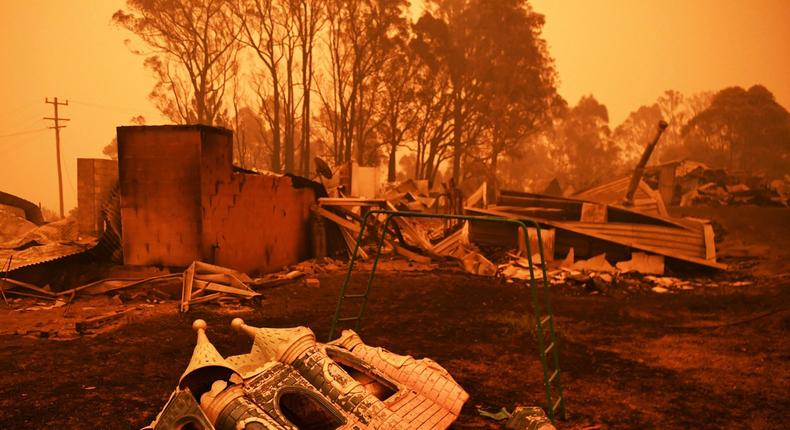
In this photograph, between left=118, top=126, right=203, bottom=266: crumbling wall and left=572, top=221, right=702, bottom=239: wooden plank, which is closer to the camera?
left=118, top=126, right=203, bottom=266: crumbling wall

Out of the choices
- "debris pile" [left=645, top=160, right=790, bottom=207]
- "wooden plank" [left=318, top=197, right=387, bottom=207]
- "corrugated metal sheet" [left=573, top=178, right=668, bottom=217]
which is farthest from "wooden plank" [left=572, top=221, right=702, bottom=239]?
"debris pile" [left=645, top=160, right=790, bottom=207]

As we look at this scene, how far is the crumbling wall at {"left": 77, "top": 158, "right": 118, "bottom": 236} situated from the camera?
11797mm

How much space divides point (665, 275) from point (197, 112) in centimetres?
2715

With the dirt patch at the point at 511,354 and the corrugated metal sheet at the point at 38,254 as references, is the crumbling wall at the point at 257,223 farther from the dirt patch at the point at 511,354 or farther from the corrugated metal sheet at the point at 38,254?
the corrugated metal sheet at the point at 38,254

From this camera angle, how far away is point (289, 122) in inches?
1139

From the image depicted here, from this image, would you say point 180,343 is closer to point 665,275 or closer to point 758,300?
→ point 758,300

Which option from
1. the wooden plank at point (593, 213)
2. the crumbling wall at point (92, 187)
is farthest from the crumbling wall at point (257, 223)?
the wooden plank at point (593, 213)

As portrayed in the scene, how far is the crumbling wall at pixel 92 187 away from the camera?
38.7 feet

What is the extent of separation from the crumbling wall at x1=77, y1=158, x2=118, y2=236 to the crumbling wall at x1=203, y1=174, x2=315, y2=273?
4684 mm

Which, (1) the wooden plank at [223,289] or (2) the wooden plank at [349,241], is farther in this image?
(2) the wooden plank at [349,241]

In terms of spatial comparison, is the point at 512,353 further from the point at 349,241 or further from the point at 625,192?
the point at 625,192

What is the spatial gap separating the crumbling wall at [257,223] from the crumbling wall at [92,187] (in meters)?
4.68

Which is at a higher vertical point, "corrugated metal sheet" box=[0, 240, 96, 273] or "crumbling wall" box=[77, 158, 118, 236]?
"crumbling wall" box=[77, 158, 118, 236]

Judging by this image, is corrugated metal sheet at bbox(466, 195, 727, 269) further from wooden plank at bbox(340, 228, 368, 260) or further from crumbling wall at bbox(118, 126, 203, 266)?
crumbling wall at bbox(118, 126, 203, 266)
